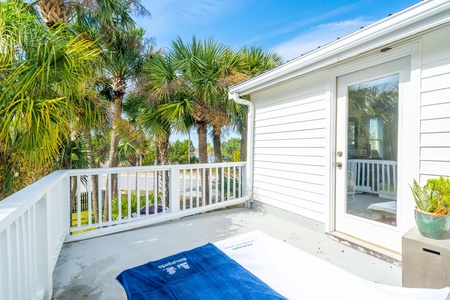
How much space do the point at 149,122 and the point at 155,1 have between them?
350cm

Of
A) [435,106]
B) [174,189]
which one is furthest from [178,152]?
[435,106]

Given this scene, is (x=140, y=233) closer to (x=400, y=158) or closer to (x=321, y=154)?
(x=321, y=154)

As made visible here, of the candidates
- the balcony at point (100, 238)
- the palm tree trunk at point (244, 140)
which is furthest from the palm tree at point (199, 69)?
the balcony at point (100, 238)

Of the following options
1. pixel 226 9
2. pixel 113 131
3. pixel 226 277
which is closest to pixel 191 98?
pixel 113 131

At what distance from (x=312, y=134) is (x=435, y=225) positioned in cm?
191

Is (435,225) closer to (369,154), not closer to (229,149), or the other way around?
(369,154)

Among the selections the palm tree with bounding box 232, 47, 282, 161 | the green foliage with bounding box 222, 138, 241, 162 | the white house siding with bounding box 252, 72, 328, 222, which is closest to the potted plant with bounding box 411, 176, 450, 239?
the white house siding with bounding box 252, 72, 328, 222

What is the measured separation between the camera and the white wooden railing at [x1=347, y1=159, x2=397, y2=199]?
270 cm

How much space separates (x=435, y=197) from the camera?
196 centimetres

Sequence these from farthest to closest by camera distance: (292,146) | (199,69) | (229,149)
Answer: (229,149)
(199,69)
(292,146)

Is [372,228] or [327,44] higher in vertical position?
[327,44]

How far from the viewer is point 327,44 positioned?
2875 mm

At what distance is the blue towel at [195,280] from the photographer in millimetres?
1121

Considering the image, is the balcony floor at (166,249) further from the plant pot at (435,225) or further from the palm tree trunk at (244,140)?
the palm tree trunk at (244,140)
